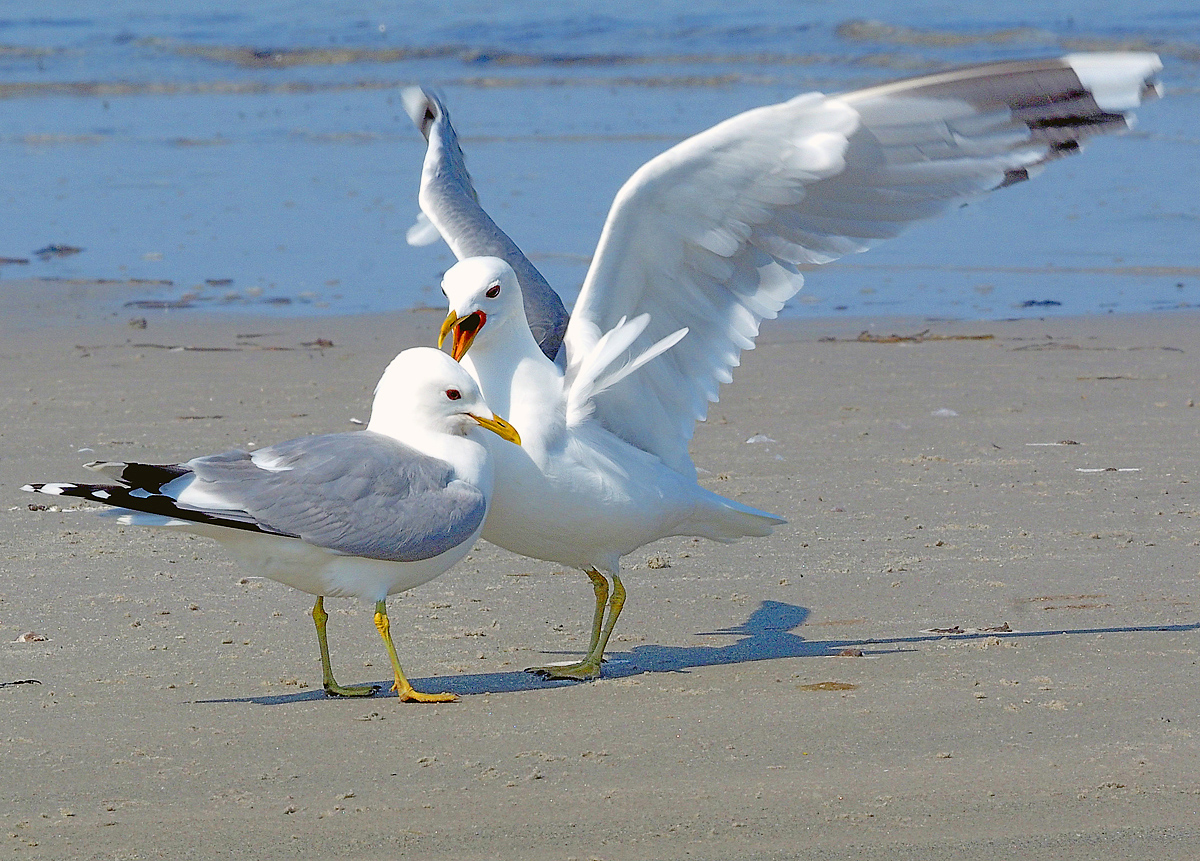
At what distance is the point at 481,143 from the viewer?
54.5 feet

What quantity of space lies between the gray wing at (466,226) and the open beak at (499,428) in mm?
1033

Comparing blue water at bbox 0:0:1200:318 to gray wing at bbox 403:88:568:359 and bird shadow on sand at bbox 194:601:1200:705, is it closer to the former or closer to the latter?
gray wing at bbox 403:88:568:359

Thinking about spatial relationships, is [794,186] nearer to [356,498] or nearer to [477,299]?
[477,299]

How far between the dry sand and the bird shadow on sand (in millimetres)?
14

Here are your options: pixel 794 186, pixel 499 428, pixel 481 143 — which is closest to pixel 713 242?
pixel 794 186

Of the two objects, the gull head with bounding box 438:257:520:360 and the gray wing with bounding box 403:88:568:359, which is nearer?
the gull head with bounding box 438:257:520:360

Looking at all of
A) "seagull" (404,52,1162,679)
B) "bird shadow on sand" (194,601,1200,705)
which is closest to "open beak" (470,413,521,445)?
"seagull" (404,52,1162,679)

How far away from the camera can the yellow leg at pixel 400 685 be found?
172 inches

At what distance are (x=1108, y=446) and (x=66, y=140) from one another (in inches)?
511

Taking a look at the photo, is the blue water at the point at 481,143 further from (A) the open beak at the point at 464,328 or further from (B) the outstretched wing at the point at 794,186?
(A) the open beak at the point at 464,328

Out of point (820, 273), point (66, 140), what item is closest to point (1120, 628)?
point (820, 273)

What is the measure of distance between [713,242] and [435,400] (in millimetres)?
1064

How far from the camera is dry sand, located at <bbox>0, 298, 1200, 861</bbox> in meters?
3.49

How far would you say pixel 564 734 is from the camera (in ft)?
13.5
